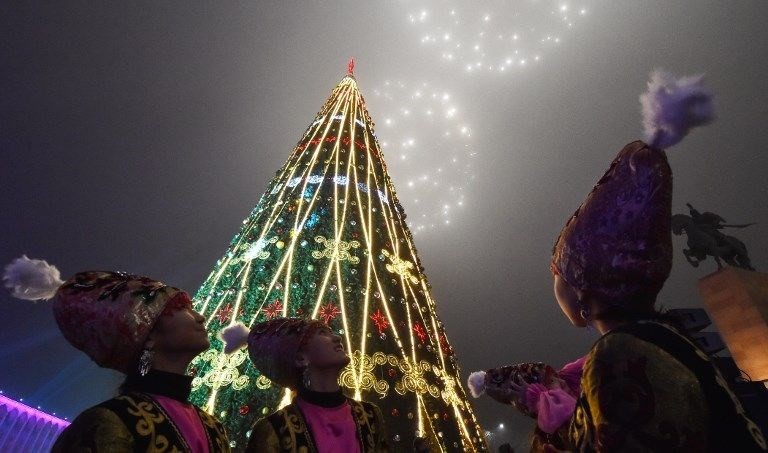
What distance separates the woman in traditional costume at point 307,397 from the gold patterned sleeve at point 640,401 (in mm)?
1994

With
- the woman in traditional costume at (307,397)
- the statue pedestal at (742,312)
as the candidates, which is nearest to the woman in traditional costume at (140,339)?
the woman in traditional costume at (307,397)

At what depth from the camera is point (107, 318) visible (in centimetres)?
226

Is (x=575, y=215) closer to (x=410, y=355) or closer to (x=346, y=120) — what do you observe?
(x=410, y=355)

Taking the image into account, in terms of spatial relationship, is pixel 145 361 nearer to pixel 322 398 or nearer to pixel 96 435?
pixel 96 435

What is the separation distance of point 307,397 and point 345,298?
184 cm

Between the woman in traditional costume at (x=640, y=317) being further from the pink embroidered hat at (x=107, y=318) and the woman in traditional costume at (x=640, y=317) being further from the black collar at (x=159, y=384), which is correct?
the pink embroidered hat at (x=107, y=318)

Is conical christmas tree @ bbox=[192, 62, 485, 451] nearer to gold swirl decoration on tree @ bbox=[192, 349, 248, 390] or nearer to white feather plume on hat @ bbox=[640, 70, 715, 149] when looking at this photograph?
gold swirl decoration on tree @ bbox=[192, 349, 248, 390]

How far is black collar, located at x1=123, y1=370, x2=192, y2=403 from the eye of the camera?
2.23 m

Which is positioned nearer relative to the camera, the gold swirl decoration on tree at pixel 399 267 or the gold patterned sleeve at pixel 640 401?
the gold patterned sleeve at pixel 640 401

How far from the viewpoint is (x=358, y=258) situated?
16.9 feet

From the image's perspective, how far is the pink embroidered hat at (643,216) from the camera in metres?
1.45

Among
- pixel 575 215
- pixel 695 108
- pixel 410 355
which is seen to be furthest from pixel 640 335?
pixel 410 355

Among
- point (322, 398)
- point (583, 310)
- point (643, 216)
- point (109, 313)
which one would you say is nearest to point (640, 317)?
point (583, 310)

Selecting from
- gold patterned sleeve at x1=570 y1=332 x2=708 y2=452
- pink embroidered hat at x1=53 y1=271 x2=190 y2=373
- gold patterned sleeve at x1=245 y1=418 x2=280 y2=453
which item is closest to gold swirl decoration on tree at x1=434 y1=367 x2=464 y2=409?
gold patterned sleeve at x1=245 y1=418 x2=280 y2=453
